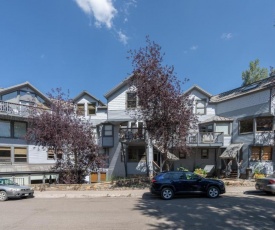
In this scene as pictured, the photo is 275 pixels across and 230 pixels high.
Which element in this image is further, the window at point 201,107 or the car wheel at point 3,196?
the window at point 201,107

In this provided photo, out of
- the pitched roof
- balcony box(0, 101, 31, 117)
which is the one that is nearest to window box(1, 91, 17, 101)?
balcony box(0, 101, 31, 117)

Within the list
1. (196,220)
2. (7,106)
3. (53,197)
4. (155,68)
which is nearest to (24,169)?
(7,106)

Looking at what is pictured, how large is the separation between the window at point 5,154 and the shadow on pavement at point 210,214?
17983 mm

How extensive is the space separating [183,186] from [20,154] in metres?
19.3

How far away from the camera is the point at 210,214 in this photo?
9.70m

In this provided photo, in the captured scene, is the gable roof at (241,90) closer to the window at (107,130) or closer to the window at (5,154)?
the window at (107,130)

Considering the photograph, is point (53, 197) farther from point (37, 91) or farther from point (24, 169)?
point (37, 91)

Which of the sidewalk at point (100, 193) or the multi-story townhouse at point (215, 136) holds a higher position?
the multi-story townhouse at point (215, 136)

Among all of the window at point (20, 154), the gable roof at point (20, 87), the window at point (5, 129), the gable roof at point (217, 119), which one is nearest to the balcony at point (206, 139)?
the gable roof at point (217, 119)

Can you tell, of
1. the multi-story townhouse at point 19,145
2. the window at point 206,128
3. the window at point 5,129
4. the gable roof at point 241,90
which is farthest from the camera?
the window at point 206,128

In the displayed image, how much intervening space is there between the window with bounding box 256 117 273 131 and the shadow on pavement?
13408mm

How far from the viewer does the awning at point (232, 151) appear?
24594 millimetres

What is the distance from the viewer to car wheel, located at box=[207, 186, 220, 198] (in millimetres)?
13781

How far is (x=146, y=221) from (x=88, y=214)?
8.68 ft
